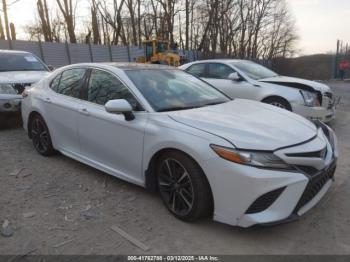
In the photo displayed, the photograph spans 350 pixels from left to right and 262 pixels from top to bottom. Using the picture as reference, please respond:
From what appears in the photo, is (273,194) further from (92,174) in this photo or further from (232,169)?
(92,174)

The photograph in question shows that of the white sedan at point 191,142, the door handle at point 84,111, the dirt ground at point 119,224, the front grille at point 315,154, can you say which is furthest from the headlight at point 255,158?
the door handle at point 84,111

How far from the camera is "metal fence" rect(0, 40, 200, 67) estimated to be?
2139cm

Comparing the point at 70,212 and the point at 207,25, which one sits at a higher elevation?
the point at 207,25

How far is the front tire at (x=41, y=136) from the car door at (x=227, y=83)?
4244mm

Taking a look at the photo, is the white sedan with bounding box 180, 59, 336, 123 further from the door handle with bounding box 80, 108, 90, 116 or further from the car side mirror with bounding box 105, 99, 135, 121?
the car side mirror with bounding box 105, 99, 135, 121

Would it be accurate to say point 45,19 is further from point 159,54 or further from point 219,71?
point 219,71

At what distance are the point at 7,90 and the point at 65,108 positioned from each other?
297 centimetres

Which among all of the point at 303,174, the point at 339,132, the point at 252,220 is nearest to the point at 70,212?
the point at 252,220

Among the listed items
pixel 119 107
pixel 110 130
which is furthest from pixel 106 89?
pixel 119 107

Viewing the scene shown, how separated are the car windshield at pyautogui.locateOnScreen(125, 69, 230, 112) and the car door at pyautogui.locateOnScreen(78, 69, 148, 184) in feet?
0.62

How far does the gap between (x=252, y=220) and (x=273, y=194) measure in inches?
10.8

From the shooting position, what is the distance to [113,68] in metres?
4.19

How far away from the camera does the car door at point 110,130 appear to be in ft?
12.0

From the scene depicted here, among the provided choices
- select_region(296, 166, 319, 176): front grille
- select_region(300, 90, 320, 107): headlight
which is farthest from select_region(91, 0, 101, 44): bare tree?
select_region(296, 166, 319, 176): front grille
